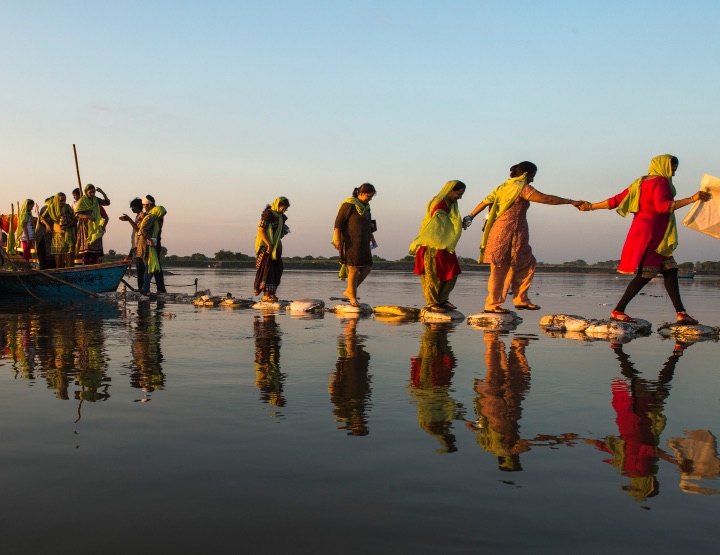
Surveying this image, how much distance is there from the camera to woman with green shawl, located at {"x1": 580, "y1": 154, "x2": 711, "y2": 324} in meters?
8.90

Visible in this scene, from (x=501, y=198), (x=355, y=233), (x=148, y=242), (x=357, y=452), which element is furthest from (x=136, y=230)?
(x=357, y=452)

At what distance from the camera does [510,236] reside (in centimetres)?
1025

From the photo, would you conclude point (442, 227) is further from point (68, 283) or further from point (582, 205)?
point (68, 283)

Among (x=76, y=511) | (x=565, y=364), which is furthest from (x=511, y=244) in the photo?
(x=76, y=511)

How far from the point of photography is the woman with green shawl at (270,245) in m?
14.1

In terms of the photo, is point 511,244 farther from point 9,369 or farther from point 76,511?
point 76,511

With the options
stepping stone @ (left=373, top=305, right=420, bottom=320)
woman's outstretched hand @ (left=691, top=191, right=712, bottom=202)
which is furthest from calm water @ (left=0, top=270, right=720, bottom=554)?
stepping stone @ (left=373, top=305, right=420, bottom=320)

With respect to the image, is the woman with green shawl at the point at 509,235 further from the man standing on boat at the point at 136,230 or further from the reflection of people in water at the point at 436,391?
the man standing on boat at the point at 136,230

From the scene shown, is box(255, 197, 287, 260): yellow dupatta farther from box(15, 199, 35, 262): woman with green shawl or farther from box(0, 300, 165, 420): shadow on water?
box(15, 199, 35, 262): woman with green shawl

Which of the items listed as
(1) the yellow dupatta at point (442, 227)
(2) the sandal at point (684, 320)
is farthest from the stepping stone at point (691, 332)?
(1) the yellow dupatta at point (442, 227)

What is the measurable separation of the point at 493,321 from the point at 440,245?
4.77ft

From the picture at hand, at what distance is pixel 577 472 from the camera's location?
9.60ft

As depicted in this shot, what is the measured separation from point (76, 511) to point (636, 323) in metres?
Answer: 7.85

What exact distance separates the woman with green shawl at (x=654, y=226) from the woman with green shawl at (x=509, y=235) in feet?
4.25
